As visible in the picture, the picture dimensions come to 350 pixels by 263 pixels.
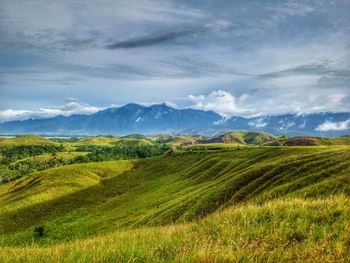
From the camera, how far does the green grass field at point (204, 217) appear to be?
773 centimetres

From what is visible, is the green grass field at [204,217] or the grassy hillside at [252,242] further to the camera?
the green grass field at [204,217]

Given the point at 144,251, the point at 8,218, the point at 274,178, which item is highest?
the point at 144,251

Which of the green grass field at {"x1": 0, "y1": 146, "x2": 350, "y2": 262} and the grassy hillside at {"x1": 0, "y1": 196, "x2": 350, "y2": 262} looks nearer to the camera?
the grassy hillside at {"x1": 0, "y1": 196, "x2": 350, "y2": 262}

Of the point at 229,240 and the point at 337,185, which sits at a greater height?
the point at 229,240

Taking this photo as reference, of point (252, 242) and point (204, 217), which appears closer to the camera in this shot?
point (252, 242)

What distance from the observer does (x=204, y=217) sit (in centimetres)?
1423

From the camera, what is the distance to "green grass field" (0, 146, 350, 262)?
25.4 feet

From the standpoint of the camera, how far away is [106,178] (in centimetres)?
16238

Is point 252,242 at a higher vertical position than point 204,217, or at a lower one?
higher

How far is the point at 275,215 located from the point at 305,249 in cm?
335

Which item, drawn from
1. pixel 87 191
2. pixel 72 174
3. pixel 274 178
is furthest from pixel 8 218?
pixel 274 178

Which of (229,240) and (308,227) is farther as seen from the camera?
→ (308,227)

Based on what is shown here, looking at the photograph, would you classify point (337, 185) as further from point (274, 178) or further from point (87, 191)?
point (87, 191)

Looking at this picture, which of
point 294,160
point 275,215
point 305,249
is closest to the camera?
point 305,249
